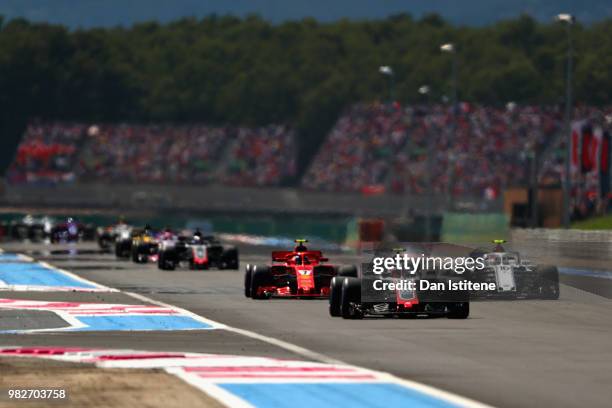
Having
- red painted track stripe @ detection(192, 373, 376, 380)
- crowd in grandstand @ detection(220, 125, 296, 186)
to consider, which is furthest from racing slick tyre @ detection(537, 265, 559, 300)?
crowd in grandstand @ detection(220, 125, 296, 186)

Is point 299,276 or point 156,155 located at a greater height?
point 156,155

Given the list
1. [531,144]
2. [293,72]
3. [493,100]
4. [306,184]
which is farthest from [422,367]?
[293,72]

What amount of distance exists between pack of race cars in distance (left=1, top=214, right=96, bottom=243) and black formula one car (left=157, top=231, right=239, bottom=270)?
2806 centimetres

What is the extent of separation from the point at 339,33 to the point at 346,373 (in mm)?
163984

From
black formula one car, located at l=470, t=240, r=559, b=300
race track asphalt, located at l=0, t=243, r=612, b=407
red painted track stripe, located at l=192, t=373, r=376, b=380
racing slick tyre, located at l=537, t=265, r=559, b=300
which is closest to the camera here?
race track asphalt, located at l=0, t=243, r=612, b=407

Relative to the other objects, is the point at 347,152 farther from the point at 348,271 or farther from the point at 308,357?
the point at 308,357

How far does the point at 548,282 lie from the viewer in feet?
96.4

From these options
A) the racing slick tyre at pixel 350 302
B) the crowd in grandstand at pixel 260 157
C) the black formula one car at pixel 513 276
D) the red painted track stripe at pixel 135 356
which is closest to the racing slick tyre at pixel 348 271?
the black formula one car at pixel 513 276

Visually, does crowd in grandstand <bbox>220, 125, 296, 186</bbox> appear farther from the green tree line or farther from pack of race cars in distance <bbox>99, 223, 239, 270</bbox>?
pack of race cars in distance <bbox>99, 223, 239, 270</bbox>

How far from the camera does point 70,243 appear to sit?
232 feet

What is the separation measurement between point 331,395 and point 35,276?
1034 inches

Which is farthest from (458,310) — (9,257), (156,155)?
(156,155)

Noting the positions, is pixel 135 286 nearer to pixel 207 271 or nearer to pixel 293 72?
pixel 207 271

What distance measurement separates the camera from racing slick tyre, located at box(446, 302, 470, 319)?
2422cm
